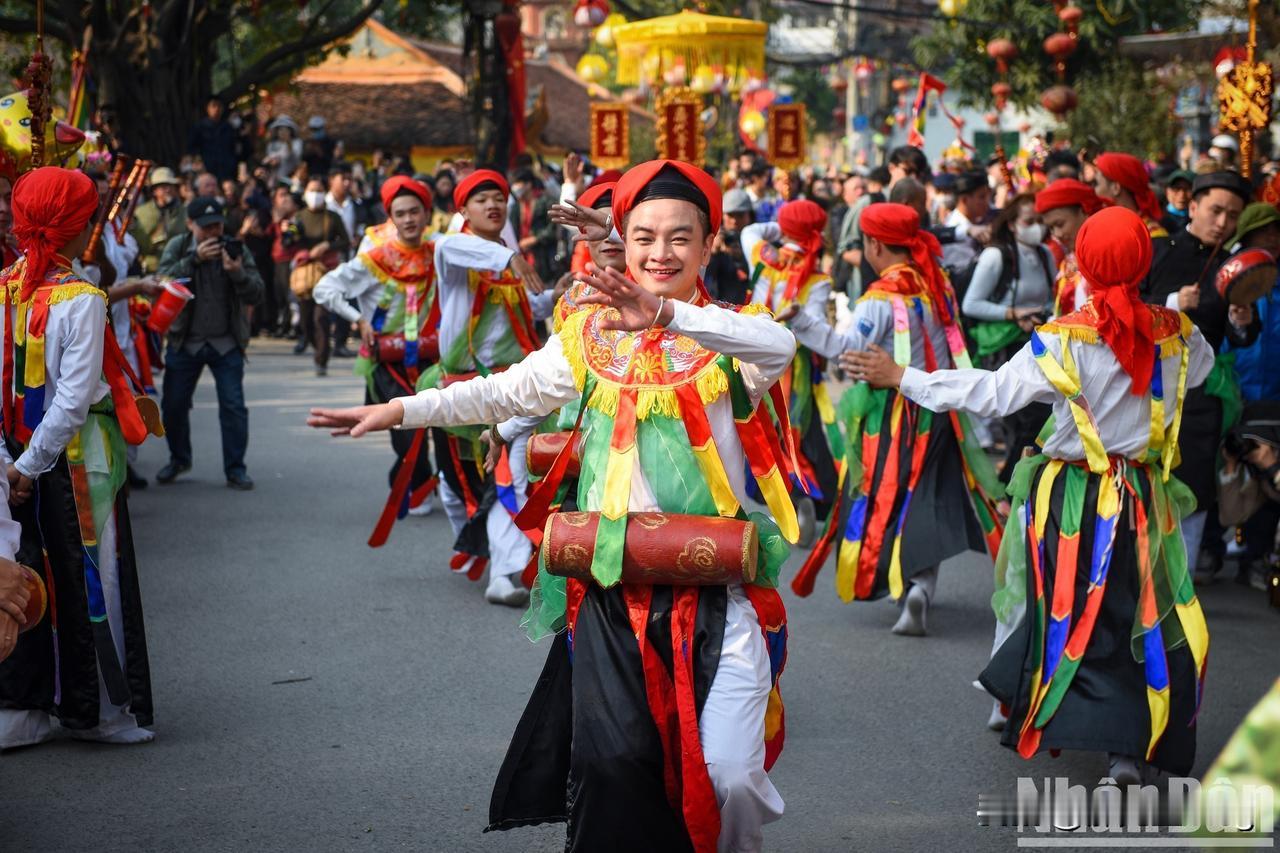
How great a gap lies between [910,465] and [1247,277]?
1755mm

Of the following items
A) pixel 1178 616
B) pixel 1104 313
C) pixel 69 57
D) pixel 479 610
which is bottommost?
pixel 479 610

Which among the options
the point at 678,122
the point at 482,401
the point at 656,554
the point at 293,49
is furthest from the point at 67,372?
the point at 293,49

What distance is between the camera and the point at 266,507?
33.1ft

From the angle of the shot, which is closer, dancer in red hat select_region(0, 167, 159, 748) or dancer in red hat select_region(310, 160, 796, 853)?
dancer in red hat select_region(310, 160, 796, 853)

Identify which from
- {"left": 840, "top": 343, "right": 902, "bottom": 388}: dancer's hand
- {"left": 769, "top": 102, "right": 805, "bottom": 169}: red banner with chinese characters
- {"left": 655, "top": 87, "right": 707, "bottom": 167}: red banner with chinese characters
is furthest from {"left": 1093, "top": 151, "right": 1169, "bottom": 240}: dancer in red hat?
{"left": 769, "top": 102, "right": 805, "bottom": 169}: red banner with chinese characters

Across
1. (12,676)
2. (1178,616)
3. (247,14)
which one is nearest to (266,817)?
(12,676)

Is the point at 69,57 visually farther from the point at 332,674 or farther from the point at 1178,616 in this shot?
the point at 1178,616

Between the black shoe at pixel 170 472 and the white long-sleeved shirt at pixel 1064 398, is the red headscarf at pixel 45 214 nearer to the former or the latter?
the white long-sleeved shirt at pixel 1064 398

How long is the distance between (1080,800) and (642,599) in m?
2.03

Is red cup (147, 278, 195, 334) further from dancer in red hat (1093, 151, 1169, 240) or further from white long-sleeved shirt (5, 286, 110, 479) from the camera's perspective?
dancer in red hat (1093, 151, 1169, 240)

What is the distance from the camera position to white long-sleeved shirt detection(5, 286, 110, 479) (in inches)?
204

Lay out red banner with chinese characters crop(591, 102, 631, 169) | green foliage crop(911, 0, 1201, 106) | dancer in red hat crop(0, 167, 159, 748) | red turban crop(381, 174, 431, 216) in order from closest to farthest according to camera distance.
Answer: dancer in red hat crop(0, 167, 159, 748), red turban crop(381, 174, 431, 216), red banner with chinese characters crop(591, 102, 631, 169), green foliage crop(911, 0, 1201, 106)

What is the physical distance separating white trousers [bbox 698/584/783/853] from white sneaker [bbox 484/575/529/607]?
12.5 feet

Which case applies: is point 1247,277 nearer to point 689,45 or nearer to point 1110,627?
point 1110,627
